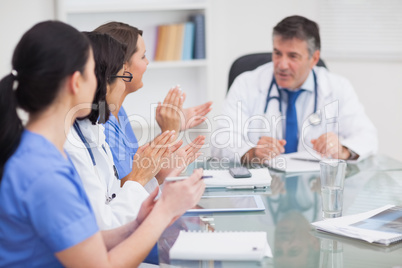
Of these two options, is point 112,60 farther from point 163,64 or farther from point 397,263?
point 163,64

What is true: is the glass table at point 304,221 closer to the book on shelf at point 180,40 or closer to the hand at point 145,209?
the hand at point 145,209

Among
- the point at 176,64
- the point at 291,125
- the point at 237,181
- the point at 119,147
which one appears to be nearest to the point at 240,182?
the point at 237,181

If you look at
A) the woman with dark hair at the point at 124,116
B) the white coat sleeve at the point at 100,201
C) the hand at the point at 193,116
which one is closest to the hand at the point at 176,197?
the white coat sleeve at the point at 100,201

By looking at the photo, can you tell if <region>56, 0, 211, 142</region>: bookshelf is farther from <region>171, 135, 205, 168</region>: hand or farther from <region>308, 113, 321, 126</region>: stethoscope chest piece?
<region>171, 135, 205, 168</region>: hand

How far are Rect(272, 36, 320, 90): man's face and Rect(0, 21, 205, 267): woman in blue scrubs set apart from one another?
1.61 metres

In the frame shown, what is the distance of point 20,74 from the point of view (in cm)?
123

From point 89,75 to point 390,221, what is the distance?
3.00ft

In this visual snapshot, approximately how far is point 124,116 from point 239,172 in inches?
26.8

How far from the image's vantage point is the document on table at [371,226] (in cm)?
142

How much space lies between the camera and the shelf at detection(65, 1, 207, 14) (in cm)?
362

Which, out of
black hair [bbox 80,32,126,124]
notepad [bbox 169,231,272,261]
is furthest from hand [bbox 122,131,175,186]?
notepad [bbox 169,231,272,261]

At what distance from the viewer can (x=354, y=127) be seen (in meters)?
2.65

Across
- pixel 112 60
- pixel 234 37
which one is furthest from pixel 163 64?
pixel 112 60

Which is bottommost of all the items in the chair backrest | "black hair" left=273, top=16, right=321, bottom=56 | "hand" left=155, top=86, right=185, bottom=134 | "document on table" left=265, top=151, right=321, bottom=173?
"document on table" left=265, top=151, right=321, bottom=173
